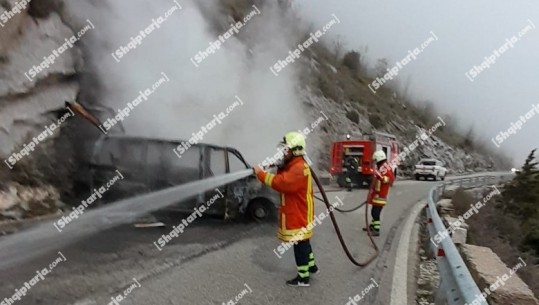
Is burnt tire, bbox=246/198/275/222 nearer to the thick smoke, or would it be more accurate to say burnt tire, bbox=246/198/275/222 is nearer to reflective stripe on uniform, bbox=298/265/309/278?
the thick smoke

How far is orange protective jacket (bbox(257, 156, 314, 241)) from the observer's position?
5344 millimetres

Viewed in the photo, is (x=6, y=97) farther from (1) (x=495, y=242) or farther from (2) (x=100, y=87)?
(1) (x=495, y=242)

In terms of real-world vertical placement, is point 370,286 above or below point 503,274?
above

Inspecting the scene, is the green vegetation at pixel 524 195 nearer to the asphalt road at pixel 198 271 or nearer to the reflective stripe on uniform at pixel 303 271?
the asphalt road at pixel 198 271

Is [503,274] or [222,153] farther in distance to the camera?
[222,153]

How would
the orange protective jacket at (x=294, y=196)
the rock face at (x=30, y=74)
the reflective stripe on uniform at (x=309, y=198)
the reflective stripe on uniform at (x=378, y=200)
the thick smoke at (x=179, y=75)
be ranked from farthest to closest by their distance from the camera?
the thick smoke at (x=179, y=75)
the reflective stripe on uniform at (x=378, y=200)
the rock face at (x=30, y=74)
the reflective stripe on uniform at (x=309, y=198)
the orange protective jacket at (x=294, y=196)

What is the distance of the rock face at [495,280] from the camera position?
4355 millimetres

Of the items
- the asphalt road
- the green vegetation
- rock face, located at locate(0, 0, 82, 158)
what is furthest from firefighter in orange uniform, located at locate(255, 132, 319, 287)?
the green vegetation

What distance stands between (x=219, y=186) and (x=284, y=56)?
60.4 ft

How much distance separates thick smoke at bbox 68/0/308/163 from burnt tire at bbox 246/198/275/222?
328cm

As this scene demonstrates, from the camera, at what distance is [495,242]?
10375mm

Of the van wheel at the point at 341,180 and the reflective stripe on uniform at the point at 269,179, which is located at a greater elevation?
the reflective stripe on uniform at the point at 269,179

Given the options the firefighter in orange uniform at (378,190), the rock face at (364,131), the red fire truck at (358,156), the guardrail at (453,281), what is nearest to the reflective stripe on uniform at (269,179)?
the guardrail at (453,281)

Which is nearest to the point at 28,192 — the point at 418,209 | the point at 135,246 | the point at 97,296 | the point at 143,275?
the point at 135,246
